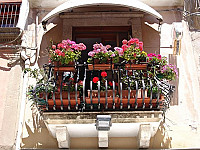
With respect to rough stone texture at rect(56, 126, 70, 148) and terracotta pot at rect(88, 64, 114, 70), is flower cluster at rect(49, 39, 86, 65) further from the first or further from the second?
rough stone texture at rect(56, 126, 70, 148)

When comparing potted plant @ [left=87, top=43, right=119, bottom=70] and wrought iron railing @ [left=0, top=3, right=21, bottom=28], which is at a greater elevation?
wrought iron railing @ [left=0, top=3, right=21, bottom=28]

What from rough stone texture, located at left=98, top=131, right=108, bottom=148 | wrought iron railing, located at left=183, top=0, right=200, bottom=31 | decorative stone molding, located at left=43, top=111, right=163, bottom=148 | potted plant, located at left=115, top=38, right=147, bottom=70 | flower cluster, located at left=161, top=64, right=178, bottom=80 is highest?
wrought iron railing, located at left=183, top=0, right=200, bottom=31

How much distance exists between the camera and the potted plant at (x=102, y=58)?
6566 millimetres

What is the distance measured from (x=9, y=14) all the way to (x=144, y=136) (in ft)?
16.0

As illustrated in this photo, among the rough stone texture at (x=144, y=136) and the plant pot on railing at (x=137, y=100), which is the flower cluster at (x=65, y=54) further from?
the rough stone texture at (x=144, y=136)

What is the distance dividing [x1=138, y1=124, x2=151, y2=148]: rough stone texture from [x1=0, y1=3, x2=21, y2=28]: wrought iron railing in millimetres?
4401

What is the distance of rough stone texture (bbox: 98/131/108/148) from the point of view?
641 cm

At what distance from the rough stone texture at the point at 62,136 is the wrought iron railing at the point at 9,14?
3.58 meters

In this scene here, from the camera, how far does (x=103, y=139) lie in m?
6.55

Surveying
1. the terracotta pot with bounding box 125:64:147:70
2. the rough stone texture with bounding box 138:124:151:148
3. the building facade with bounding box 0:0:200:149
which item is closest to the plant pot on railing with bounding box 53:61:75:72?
the building facade with bounding box 0:0:200:149

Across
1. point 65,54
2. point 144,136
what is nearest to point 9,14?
point 65,54

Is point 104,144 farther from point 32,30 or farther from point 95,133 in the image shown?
point 32,30

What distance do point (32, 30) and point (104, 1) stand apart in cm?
226

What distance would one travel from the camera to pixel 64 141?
652 cm
